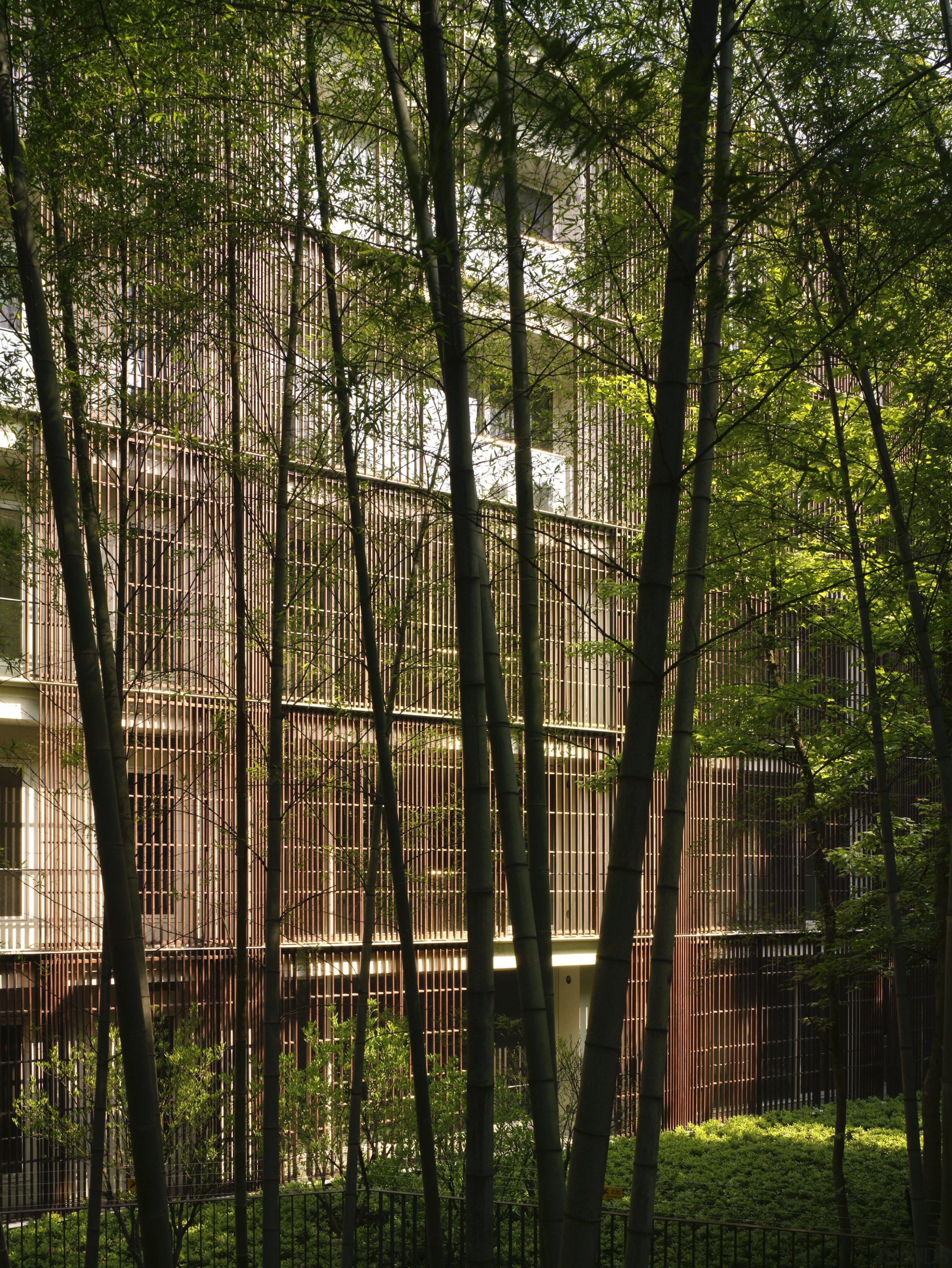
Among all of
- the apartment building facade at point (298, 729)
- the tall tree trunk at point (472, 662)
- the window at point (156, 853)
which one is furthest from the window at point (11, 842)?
the tall tree trunk at point (472, 662)

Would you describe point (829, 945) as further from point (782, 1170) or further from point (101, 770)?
point (101, 770)

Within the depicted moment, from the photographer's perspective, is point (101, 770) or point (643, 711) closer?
point (643, 711)

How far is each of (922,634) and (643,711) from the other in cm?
294

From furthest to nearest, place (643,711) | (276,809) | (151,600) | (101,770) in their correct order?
(151,600)
(276,809)
(101,770)
(643,711)

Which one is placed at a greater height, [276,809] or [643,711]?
[643,711]

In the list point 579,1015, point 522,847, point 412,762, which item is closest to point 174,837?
point 412,762

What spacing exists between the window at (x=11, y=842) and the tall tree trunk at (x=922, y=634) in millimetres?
7611

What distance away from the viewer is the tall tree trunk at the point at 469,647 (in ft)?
9.78

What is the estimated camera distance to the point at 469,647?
3068 mm

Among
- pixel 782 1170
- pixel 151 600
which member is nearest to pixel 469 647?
pixel 151 600

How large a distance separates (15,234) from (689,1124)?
12773 mm

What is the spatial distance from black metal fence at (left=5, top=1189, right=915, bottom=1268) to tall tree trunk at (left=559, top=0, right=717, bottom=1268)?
5.71 meters

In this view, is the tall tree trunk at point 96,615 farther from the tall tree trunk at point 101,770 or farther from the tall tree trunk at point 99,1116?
the tall tree trunk at point 101,770

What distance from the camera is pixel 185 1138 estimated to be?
31.2ft
